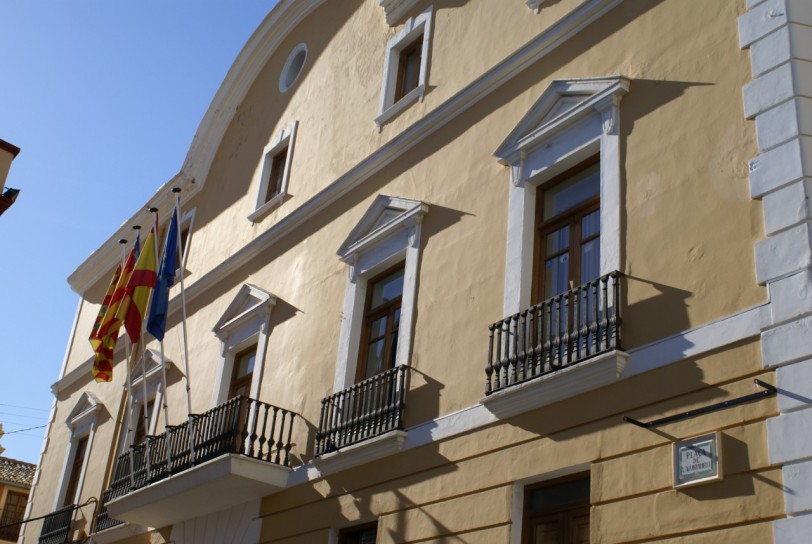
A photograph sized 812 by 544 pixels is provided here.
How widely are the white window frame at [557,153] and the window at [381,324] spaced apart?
2.27 m

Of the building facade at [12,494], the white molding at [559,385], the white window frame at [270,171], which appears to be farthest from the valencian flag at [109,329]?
the building facade at [12,494]

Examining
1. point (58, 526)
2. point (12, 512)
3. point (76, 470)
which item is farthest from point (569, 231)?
point (12, 512)

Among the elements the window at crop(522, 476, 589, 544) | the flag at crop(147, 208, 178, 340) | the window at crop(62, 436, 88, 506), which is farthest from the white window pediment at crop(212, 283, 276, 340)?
the window at crop(522, 476, 589, 544)

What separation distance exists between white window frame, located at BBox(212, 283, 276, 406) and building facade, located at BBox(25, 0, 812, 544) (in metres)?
0.05

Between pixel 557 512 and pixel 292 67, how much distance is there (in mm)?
10814

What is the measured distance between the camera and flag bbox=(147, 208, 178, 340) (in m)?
15.5

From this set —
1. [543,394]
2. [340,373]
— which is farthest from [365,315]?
[543,394]

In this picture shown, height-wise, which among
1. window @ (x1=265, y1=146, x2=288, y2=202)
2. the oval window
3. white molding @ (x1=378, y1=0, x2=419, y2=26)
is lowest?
window @ (x1=265, y1=146, x2=288, y2=202)

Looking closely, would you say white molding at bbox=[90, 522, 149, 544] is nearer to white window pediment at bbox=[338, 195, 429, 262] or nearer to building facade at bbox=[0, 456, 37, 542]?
white window pediment at bbox=[338, 195, 429, 262]

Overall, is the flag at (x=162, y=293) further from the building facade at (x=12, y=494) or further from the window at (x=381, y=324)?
the building facade at (x=12, y=494)

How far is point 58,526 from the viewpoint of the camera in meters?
19.8

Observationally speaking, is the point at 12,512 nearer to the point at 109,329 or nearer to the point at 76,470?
the point at 76,470

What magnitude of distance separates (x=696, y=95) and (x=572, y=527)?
383 cm

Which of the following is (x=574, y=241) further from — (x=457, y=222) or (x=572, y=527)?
(x=572, y=527)
